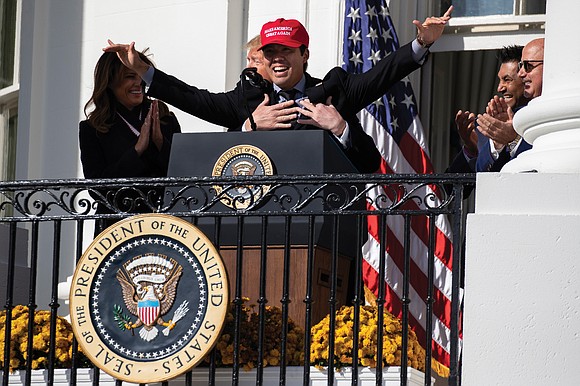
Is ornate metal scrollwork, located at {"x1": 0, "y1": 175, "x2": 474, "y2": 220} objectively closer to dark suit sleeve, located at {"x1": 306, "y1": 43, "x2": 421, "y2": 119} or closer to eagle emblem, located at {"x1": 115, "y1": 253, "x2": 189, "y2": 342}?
eagle emblem, located at {"x1": 115, "y1": 253, "x2": 189, "y2": 342}

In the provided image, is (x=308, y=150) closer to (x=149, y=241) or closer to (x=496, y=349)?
(x=149, y=241)

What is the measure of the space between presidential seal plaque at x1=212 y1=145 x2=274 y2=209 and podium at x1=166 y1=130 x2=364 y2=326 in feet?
0.10

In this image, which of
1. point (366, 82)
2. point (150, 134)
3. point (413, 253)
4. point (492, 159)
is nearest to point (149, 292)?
point (150, 134)

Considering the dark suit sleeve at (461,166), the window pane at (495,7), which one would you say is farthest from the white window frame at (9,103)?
the dark suit sleeve at (461,166)

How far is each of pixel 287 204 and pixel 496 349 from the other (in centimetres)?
163

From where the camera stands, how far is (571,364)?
7648 millimetres

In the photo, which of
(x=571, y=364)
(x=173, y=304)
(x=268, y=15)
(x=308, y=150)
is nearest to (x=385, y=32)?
(x=268, y=15)

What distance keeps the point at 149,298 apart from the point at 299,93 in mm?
1632

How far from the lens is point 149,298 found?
863 centimetres

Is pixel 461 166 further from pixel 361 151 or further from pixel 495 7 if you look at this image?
pixel 495 7

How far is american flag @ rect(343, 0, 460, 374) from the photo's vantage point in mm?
10797

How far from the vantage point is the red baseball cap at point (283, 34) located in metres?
9.59

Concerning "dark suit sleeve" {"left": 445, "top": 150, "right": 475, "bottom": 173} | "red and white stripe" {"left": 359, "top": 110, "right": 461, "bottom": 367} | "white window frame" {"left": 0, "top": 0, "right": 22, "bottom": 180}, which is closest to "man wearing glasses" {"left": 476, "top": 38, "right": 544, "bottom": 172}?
"dark suit sleeve" {"left": 445, "top": 150, "right": 475, "bottom": 173}

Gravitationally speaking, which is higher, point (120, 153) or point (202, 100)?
point (202, 100)
